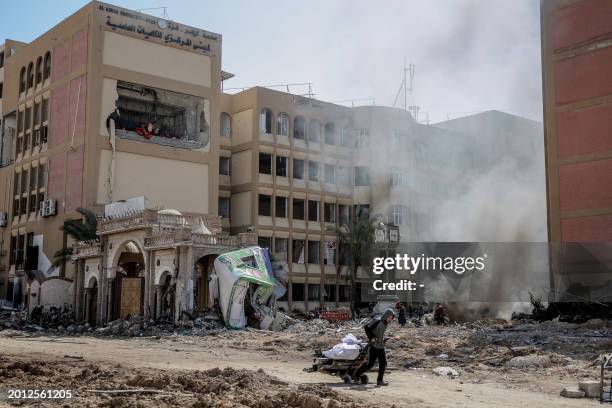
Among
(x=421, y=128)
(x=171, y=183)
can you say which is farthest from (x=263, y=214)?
(x=421, y=128)

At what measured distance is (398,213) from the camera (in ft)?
173

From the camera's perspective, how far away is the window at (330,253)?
175 feet

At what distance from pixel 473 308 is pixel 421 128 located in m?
21.6

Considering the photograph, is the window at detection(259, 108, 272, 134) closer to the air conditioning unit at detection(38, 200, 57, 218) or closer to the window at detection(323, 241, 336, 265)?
the window at detection(323, 241, 336, 265)

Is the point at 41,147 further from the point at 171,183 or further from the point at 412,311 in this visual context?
the point at 412,311

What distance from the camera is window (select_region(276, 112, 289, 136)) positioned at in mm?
52322

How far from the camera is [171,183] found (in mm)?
47250

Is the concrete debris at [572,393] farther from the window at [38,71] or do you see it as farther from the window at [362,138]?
the window at [38,71]

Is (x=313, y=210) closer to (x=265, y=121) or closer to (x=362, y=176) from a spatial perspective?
(x=362, y=176)

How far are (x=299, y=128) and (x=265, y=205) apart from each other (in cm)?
653

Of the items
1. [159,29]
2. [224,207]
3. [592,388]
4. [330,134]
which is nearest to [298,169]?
[330,134]

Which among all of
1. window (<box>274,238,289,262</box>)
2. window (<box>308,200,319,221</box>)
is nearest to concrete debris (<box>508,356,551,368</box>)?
window (<box>274,238,289,262</box>)

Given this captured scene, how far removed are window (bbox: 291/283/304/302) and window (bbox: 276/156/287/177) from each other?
25.7 feet

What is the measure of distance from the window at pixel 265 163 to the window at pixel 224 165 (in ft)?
8.91
